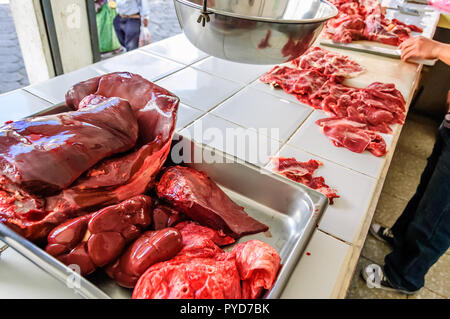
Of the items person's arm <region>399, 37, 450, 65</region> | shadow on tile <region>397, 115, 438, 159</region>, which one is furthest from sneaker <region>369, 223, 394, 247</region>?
shadow on tile <region>397, 115, 438, 159</region>

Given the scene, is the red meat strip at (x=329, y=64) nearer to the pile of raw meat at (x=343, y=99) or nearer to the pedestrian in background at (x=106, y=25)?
the pile of raw meat at (x=343, y=99)

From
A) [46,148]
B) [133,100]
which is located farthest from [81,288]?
[133,100]

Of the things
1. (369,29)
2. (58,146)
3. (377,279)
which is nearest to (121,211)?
(58,146)

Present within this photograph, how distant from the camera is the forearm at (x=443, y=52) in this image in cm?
187

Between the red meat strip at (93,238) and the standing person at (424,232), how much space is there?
4.62 feet

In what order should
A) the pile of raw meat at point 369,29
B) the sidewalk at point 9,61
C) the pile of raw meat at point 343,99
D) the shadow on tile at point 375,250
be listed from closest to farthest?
the pile of raw meat at point 343,99, the shadow on tile at point 375,250, the pile of raw meat at point 369,29, the sidewalk at point 9,61

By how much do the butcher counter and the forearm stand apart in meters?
0.25

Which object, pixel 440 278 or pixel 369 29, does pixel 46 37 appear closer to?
pixel 369 29

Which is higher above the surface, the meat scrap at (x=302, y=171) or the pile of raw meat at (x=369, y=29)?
the pile of raw meat at (x=369, y=29)

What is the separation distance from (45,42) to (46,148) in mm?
1842

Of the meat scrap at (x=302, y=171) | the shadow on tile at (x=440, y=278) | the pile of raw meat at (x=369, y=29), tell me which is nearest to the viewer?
the meat scrap at (x=302, y=171)

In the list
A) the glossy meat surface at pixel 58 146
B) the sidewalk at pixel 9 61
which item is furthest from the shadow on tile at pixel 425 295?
the sidewalk at pixel 9 61

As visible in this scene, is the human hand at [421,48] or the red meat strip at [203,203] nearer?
the red meat strip at [203,203]

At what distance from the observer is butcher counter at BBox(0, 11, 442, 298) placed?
923 millimetres
